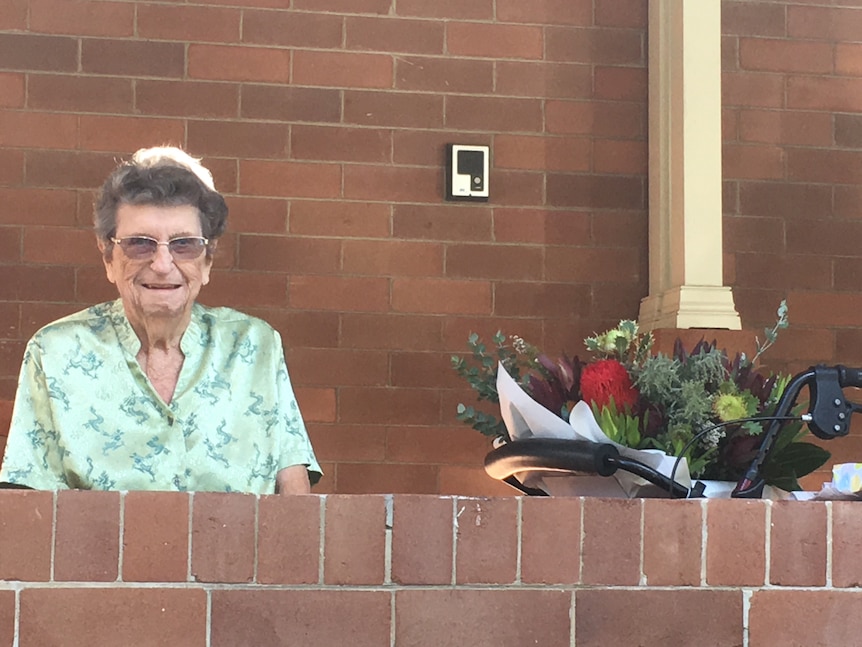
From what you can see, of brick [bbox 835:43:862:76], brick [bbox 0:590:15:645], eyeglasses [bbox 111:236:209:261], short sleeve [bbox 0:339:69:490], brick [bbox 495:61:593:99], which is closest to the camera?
brick [bbox 0:590:15:645]

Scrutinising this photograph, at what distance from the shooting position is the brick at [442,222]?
378 centimetres

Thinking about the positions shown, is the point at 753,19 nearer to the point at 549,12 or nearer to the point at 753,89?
the point at 753,89

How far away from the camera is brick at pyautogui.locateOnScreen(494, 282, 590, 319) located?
12.5 ft

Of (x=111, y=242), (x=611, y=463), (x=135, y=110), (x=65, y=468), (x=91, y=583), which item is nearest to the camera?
(x=91, y=583)

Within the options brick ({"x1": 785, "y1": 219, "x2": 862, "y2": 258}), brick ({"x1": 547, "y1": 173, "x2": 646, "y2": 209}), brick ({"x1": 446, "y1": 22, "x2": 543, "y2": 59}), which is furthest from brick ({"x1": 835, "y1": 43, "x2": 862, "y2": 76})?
brick ({"x1": 446, "y1": 22, "x2": 543, "y2": 59})

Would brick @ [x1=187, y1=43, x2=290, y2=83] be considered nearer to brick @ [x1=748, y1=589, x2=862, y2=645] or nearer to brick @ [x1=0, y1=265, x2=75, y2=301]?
brick @ [x1=0, y1=265, x2=75, y2=301]

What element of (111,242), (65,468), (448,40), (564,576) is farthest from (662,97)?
(564,576)

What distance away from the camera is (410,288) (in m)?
3.77

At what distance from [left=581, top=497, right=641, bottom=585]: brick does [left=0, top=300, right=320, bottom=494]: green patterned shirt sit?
0.85 metres

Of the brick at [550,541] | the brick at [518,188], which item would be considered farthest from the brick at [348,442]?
the brick at [550,541]

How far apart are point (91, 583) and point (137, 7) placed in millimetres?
2678

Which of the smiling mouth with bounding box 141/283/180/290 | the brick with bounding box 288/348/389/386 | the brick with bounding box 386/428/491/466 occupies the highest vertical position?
the smiling mouth with bounding box 141/283/180/290

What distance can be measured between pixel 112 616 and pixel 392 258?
2.46 metres

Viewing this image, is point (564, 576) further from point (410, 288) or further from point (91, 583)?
point (410, 288)
